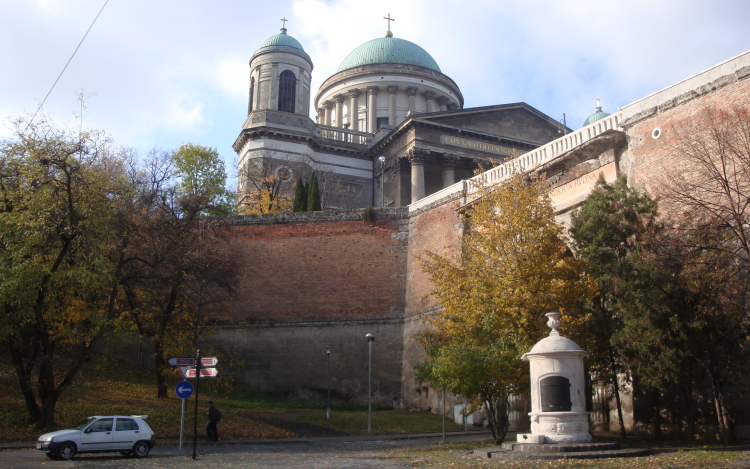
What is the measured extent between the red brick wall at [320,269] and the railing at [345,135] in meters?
20.5

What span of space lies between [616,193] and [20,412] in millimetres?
18077

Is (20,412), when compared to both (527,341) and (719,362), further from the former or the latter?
(719,362)

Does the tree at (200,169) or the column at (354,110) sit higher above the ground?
the column at (354,110)

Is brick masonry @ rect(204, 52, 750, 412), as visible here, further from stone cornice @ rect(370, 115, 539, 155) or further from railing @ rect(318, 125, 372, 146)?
railing @ rect(318, 125, 372, 146)

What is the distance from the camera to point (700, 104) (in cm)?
1830

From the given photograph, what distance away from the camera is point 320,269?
31047mm

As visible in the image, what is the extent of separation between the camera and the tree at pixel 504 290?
57.2ft

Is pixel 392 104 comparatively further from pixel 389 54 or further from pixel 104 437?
pixel 104 437

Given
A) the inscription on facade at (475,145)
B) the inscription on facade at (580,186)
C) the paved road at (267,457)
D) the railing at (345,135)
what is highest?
the railing at (345,135)

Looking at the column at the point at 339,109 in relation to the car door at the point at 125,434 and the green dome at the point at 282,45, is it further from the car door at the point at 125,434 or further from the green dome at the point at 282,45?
the car door at the point at 125,434

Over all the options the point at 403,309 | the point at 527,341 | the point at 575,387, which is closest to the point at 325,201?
the point at 403,309

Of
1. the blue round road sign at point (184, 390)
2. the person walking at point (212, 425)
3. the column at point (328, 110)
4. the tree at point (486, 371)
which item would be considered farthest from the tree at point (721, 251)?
the column at point (328, 110)

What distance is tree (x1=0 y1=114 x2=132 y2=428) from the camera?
1823 centimetres

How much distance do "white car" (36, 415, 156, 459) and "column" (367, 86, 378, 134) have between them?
43.6 meters
